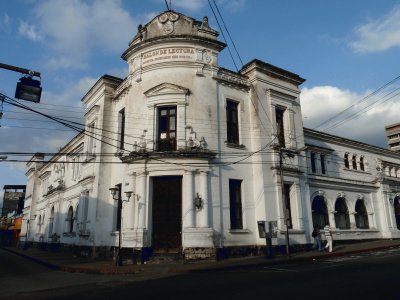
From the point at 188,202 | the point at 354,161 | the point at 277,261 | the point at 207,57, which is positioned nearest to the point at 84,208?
the point at 188,202

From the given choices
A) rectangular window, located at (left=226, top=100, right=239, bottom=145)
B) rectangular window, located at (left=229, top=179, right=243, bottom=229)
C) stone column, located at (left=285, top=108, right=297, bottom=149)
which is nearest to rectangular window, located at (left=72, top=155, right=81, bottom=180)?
rectangular window, located at (left=226, top=100, right=239, bottom=145)

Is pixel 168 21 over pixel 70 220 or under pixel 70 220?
over

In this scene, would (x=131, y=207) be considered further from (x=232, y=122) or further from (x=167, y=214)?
(x=232, y=122)

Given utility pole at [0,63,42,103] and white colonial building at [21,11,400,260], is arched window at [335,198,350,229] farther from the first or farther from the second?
utility pole at [0,63,42,103]

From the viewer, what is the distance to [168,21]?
19.8 m

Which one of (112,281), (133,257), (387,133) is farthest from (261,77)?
(387,133)

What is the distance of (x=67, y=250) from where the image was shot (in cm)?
2727

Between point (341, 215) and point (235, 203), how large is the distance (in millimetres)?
12138

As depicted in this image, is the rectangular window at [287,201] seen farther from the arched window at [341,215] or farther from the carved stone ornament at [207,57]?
the carved stone ornament at [207,57]

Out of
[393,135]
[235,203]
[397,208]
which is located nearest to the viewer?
[235,203]

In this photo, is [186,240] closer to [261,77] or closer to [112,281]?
[112,281]

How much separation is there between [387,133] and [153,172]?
8656 centimetres

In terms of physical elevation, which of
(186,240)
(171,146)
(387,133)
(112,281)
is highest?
(387,133)

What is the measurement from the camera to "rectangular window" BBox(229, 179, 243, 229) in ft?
61.6
